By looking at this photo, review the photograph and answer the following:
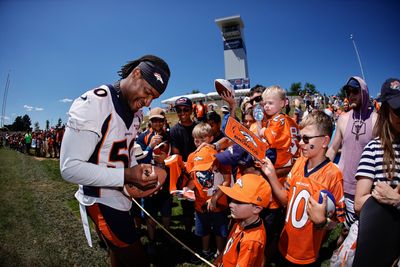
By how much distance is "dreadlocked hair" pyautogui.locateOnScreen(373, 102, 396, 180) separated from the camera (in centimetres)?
172

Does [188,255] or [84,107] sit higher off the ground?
[84,107]

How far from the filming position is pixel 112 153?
76.7 inches

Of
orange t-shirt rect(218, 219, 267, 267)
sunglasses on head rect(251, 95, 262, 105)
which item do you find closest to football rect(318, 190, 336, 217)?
orange t-shirt rect(218, 219, 267, 267)

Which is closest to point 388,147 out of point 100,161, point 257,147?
point 257,147

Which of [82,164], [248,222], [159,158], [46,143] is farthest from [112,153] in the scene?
[46,143]

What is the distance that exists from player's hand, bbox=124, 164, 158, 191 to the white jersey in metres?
0.06

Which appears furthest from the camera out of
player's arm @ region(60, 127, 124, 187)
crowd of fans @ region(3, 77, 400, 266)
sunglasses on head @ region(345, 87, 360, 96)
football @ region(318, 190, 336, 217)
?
sunglasses on head @ region(345, 87, 360, 96)

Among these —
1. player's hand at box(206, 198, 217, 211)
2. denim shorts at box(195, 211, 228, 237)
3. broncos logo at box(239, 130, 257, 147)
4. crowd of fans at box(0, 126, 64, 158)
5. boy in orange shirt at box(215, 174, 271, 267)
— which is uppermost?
broncos logo at box(239, 130, 257, 147)

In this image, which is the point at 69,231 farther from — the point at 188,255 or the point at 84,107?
the point at 84,107

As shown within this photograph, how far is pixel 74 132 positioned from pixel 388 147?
229 cm

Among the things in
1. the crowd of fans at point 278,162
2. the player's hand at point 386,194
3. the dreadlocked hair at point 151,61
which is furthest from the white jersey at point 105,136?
the player's hand at point 386,194

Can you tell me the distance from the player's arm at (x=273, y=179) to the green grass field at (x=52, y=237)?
186cm

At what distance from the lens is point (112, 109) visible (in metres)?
1.91

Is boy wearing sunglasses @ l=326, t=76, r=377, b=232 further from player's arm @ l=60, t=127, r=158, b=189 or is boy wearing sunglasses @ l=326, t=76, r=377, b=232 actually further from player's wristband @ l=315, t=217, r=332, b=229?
player's arm @ l=60, t=127, r=158, b=189
